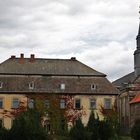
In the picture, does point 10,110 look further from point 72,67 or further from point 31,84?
point 72,67

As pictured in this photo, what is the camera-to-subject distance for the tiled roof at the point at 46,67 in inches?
2781

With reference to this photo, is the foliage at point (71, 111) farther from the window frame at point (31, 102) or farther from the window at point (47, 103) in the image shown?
the window frame at point (31, 102)

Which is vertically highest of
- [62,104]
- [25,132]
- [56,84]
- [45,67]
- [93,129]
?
[45,67]

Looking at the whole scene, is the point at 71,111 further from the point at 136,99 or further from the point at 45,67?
the point at 136,99

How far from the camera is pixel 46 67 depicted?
72.2m

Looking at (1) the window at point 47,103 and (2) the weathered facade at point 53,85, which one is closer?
(1) the window at point 47,103

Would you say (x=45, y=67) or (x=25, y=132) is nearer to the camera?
(x=25, y=132)

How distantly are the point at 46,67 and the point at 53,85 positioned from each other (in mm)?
3842

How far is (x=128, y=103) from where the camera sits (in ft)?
256

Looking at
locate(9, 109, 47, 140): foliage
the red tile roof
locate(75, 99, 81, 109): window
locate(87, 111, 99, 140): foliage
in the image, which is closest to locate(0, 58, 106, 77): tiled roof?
locate(75, 99, 81, 109): window

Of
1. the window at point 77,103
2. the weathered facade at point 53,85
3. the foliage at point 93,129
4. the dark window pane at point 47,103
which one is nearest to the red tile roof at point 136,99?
the weathered facade at point 53,85

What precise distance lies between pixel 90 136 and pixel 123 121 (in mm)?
34597

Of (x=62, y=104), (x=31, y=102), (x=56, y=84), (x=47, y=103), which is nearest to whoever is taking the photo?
(x=47, y=103)

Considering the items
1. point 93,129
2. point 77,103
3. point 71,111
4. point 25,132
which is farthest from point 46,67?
point 25,132
